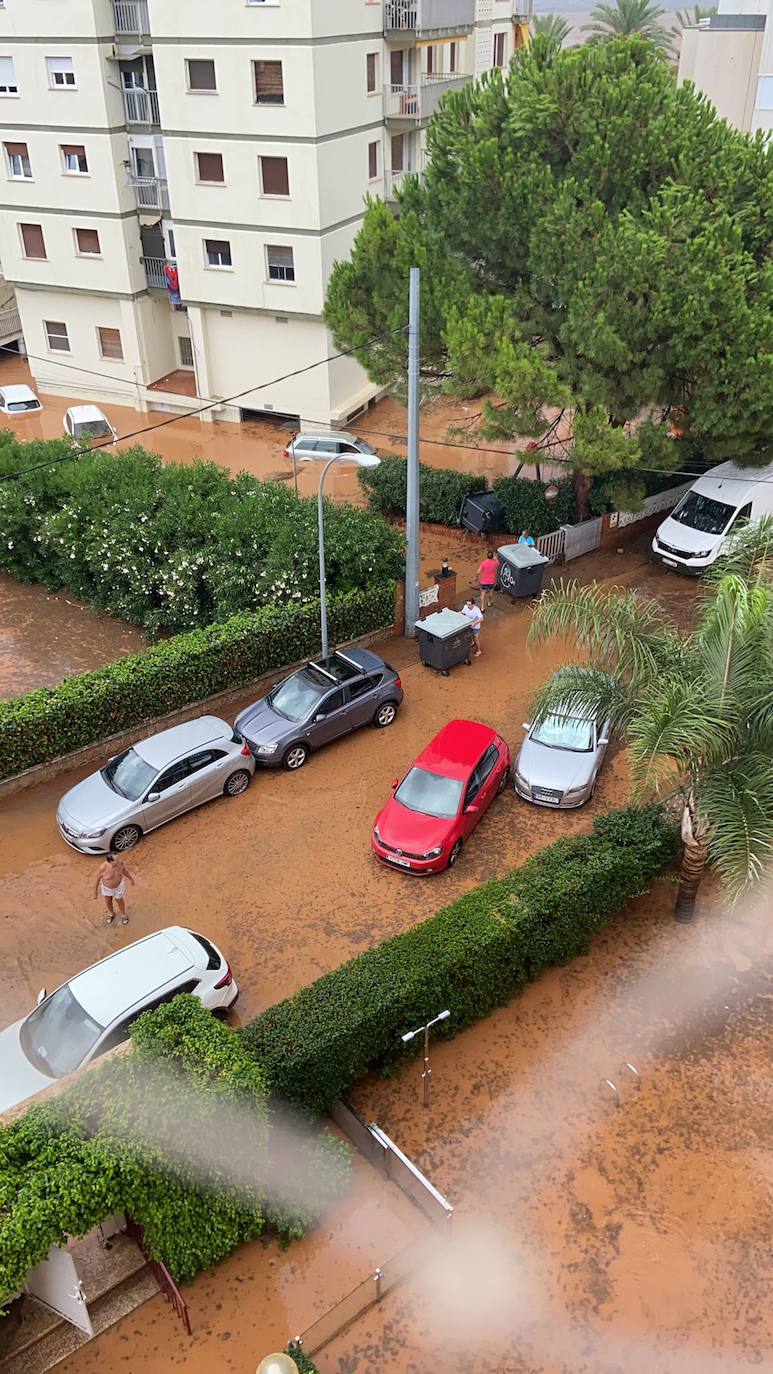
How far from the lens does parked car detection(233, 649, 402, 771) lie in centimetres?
1631

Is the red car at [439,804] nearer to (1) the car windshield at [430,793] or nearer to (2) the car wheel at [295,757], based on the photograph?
(1) the car windshield at [430,793]

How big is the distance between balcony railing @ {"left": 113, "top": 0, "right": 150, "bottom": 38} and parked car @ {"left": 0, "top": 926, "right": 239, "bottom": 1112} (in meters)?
28.3

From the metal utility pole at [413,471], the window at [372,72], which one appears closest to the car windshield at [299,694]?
the metal utility pole at [413,471]

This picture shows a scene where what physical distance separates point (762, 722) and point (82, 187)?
2949 centimetres

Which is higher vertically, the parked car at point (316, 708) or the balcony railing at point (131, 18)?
the balcony railing at point (131, 18)

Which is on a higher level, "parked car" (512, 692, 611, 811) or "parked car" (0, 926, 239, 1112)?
"parked car" (0, 926, 239, 1112)

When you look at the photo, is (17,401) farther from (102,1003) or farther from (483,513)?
(102,1003)

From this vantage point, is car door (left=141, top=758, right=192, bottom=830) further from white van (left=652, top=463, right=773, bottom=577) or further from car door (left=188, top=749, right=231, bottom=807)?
white van (left=652, top=463, right=773, bottom=577)

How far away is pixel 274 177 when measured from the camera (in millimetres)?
27938

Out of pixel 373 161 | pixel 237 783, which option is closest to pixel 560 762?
pixel 237 783

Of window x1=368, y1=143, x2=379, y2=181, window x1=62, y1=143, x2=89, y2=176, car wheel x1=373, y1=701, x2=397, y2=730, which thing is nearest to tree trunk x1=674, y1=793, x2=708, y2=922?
car wheel x1=373, y1=701, x2=397, y2=730

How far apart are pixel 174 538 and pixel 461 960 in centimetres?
1190

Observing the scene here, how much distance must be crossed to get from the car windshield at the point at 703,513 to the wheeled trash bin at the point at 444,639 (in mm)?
6903

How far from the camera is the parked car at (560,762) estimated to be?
1540cm
